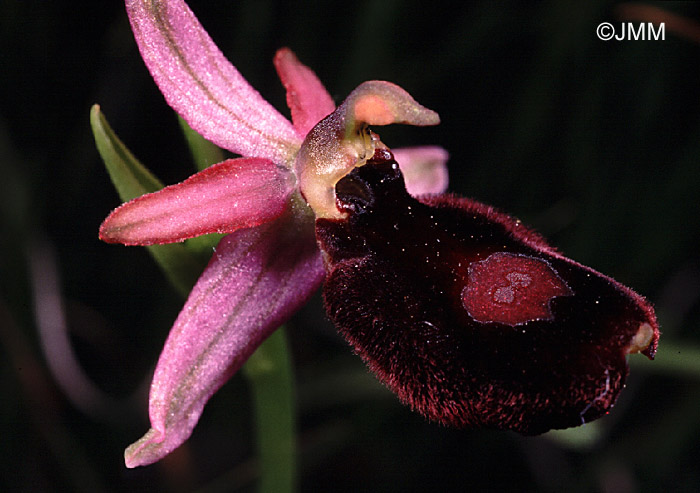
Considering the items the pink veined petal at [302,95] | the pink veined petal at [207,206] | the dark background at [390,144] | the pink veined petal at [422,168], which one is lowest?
the dark background at [390,144]

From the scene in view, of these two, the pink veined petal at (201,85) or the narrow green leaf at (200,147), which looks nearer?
the pink veined petal at (201,85)

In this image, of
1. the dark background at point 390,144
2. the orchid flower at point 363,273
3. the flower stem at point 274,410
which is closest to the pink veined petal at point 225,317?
the orchid flower at point 363,273

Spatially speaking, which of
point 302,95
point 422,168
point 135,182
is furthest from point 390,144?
point 135,182

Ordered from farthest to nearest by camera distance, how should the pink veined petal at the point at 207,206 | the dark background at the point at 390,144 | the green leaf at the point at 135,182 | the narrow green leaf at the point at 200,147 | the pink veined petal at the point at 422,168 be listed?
the dark background at the point at 390,144, the pink veined petal at the point at 422,168, the narrow green leaf at the point at 200,147, the green leaf at the point at 135,182, the pink veined petal at the point at 207,206

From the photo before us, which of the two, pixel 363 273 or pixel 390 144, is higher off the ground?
pixel 363 273

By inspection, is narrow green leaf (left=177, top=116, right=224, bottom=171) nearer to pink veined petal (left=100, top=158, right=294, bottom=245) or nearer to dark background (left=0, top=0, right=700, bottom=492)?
pink veined petal (left=100, top=158, right=294, bottom=245)

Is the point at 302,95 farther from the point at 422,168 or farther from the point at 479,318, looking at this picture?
the point at 479,318

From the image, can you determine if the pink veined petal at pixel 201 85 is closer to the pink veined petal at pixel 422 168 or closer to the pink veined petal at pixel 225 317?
the pink veined petal at pixel 225 317
